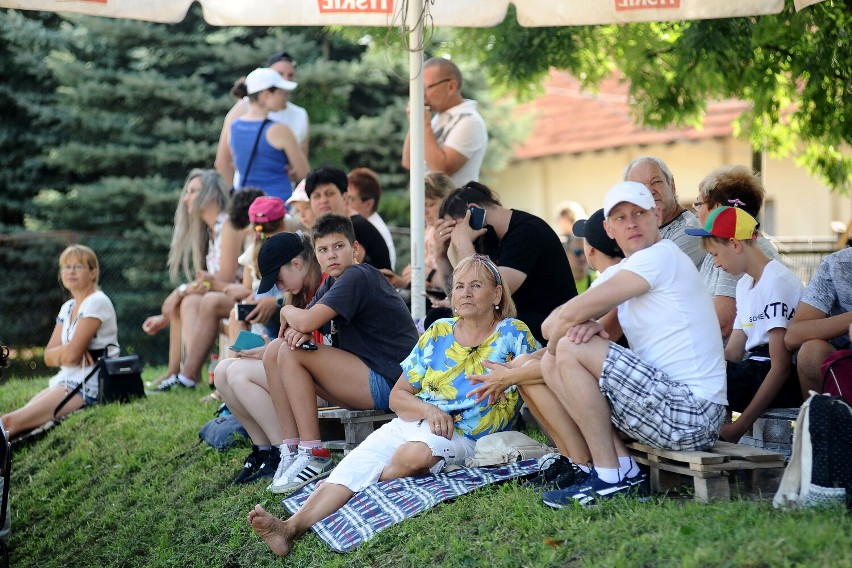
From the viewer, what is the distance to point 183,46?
1742cm

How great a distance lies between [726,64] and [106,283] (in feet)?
32.6

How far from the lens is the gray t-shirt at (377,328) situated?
6883 millimetres

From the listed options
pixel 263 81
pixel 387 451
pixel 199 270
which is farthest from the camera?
pixel 199 270

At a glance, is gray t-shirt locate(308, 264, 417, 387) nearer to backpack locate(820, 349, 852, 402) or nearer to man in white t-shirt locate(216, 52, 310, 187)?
backpack locate(820, 349, 852, 402)

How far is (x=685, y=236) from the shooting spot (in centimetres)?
694

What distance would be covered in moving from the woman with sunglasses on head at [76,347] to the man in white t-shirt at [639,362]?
6006 millimetres

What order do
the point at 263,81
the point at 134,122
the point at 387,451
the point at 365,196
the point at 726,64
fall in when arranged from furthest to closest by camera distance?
the point at 134,122 → the point at 263,81 → the point at 726,64 → the point at 365,196 → the point at 387,451

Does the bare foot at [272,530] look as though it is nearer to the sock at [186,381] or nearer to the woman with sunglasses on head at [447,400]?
the woman with sunglasses on head at [447,400]

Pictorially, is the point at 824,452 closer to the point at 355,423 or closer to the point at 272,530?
the point at 272,530

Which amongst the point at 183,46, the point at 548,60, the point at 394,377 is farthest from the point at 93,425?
the point at 183,46

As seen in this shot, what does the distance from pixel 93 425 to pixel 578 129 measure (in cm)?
1588

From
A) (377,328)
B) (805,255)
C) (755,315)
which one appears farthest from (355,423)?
(805,255)

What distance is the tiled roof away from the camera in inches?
831

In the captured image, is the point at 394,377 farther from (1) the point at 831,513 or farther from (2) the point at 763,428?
(1) the point at 831,513
